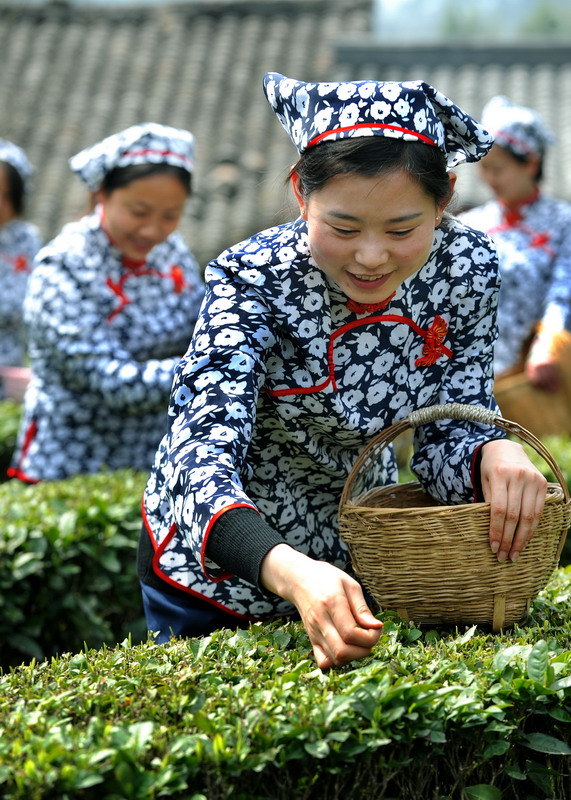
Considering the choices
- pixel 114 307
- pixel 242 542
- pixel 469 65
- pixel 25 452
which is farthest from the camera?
pixel 469 65

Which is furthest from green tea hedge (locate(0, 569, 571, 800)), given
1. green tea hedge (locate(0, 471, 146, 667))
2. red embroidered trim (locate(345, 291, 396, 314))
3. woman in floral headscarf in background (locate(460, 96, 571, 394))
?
woman in floral headscarf in background (locate(460, 96, 571, 394))

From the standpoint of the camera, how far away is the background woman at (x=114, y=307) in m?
3.87

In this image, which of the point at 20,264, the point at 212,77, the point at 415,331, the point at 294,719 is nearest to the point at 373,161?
the point at 415,331

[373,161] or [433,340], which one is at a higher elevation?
[373,161]

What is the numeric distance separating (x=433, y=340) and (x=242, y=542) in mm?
631

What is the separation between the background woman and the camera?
387 centimetres

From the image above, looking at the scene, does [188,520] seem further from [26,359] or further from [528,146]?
[26,359]

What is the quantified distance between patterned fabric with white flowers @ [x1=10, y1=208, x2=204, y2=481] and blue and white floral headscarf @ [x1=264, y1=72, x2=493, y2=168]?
1.73 meters

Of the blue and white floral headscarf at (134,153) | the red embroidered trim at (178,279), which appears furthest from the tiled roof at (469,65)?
the blue and white floral headscarf at (134,153)

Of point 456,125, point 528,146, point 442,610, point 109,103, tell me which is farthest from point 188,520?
point 109,103

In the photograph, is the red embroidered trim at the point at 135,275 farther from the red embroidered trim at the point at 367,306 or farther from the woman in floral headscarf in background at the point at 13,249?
the woman in floral headscarf in background at the point at 13,249

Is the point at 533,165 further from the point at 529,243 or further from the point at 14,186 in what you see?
the point at 14,186

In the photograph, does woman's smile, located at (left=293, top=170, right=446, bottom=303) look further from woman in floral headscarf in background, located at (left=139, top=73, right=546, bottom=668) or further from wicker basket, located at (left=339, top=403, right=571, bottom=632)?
wicker basket, located at (left=339, top=403, right=571, bottom=632)

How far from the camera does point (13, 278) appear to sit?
21.3 ft
